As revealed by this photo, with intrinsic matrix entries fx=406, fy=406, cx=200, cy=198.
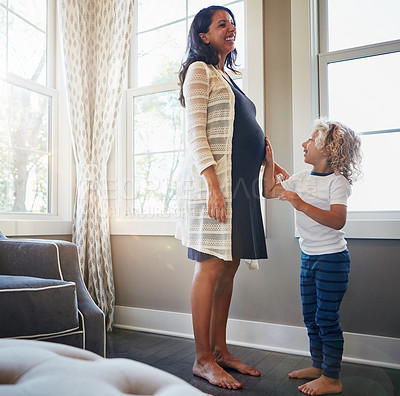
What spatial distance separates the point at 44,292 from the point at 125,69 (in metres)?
1.92

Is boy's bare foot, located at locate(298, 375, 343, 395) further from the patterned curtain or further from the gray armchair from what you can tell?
the patterned curtain

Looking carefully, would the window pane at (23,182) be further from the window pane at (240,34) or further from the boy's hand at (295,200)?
the boy's hand at (295,200)

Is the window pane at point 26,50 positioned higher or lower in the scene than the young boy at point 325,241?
higher

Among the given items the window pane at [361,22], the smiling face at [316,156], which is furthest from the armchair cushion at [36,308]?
the window pane at [361,22]

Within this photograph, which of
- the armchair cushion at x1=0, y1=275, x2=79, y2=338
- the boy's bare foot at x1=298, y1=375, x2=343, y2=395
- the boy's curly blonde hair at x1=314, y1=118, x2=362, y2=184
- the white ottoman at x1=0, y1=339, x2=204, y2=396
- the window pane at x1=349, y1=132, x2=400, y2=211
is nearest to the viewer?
the white ottoman at x1=0, y1=339, x2=204, y2=396

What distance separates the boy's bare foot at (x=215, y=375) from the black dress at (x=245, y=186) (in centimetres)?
46

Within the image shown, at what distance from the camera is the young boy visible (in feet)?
5.41

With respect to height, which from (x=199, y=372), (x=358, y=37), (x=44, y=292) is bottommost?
(x=199, y=372)

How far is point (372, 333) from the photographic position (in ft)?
6.67

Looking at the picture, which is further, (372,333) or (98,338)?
(372,333)

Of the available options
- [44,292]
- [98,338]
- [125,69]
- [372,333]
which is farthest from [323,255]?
[125,69]

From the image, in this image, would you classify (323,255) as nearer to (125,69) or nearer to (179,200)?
(179,200)

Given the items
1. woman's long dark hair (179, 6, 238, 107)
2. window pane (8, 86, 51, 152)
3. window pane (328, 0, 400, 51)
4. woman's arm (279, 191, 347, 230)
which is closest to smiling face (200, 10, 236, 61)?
woman's long dark hair (179, 6, 238, 107)

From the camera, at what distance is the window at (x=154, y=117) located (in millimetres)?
2781
